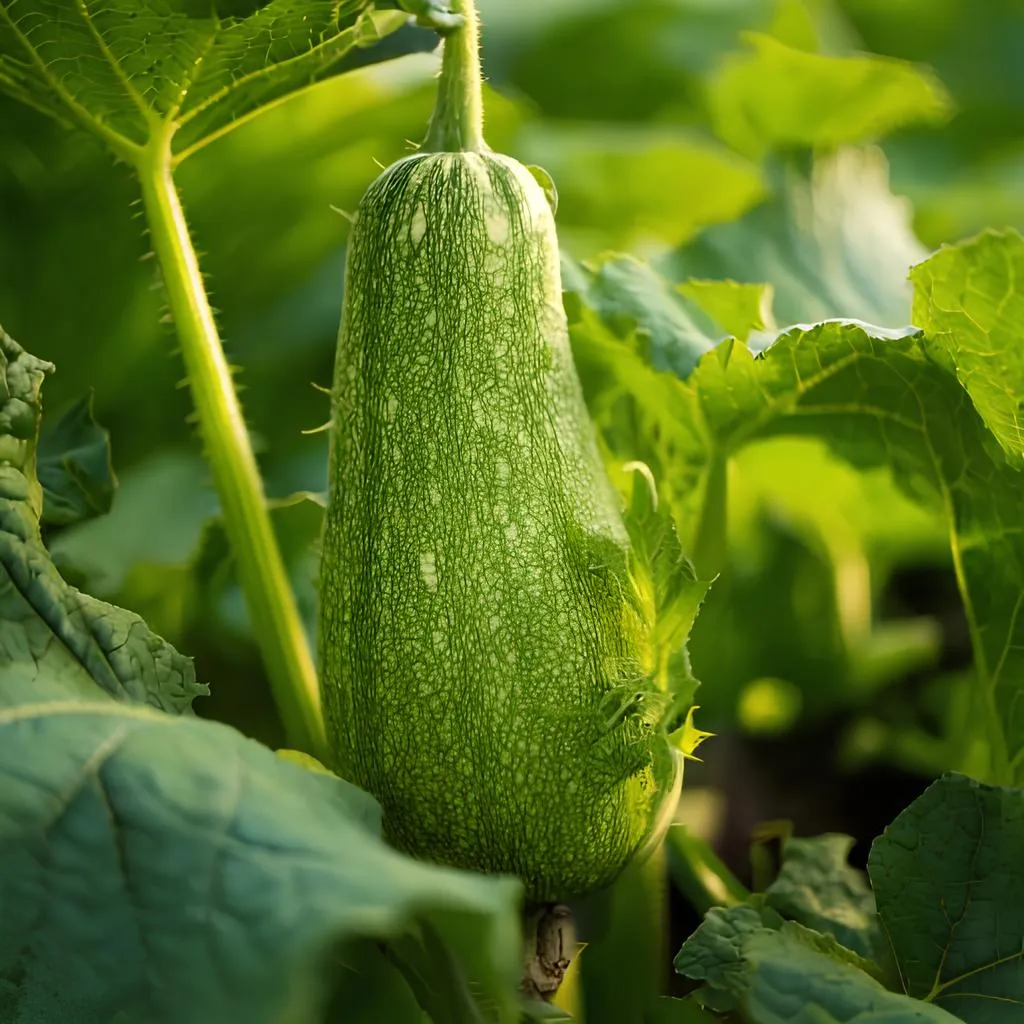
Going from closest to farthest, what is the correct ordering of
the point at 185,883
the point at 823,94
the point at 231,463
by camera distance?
the point at 185,883
the point at 231,463
the point at 823,94

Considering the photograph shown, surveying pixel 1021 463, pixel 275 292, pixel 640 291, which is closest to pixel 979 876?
pixel 1021 463

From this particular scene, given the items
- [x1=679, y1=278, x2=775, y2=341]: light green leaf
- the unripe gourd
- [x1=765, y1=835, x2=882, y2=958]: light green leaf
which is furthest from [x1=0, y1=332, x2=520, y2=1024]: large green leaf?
[x1=679, y1=278, x2=775, y2=341]: light green leaf

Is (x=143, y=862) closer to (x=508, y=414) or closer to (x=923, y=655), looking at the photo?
(x=508, y=414)

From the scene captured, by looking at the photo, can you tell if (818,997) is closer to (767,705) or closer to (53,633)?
(53,633)

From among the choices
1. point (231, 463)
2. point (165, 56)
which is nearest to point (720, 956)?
point (231, 463)

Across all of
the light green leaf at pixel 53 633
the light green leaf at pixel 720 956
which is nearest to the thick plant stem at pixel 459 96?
the light green leaf at pixel 53 633

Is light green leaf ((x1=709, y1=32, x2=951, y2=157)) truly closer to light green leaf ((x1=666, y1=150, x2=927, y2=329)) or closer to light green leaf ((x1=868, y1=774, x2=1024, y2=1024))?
light green leaf ((x1=666, y1=150, x2=927, y2=329))

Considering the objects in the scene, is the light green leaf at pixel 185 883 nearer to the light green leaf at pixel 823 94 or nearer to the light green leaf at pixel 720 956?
the light green leaf at pixel 720 956

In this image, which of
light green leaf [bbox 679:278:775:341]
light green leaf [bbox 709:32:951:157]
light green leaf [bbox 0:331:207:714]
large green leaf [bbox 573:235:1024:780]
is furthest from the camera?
light green leaf [bbox 709:32:951:157]
